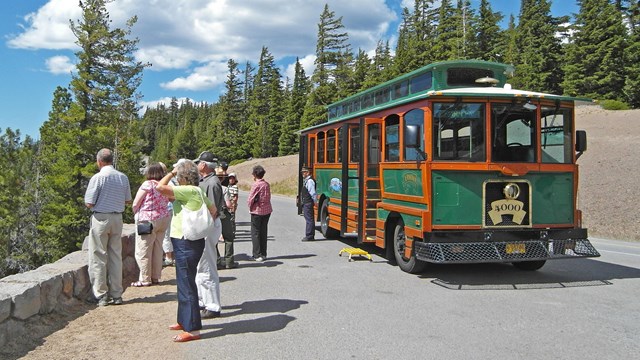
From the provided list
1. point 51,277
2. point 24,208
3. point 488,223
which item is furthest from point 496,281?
point 24,208

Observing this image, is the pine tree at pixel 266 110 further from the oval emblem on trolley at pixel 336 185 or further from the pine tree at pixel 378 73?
the oval emblem on trolley at pixel 336 185

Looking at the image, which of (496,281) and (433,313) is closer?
(433,313)

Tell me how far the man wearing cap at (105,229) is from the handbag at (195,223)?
1543mm

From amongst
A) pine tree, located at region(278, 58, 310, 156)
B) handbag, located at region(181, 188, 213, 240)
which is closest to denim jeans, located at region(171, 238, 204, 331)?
handbag, located at region(181, 188, 213, 240)

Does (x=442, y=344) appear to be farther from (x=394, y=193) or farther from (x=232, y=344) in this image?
(x=394, y=193)

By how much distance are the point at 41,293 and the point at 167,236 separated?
384 centimetres

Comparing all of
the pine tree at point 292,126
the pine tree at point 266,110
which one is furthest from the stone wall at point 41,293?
the pine tree at point 266,110

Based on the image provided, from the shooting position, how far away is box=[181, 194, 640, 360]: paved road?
516 centimetres

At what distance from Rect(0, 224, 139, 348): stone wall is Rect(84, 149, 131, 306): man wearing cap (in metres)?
0.21

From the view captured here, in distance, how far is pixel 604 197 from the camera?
2145 cm

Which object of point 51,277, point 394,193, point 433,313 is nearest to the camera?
point 51,277

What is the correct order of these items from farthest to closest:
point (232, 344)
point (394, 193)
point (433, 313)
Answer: point (394, 193) < point (433, 313) < point (232, 344)

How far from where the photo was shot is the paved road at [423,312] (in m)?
5.16

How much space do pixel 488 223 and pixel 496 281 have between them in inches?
42.2
